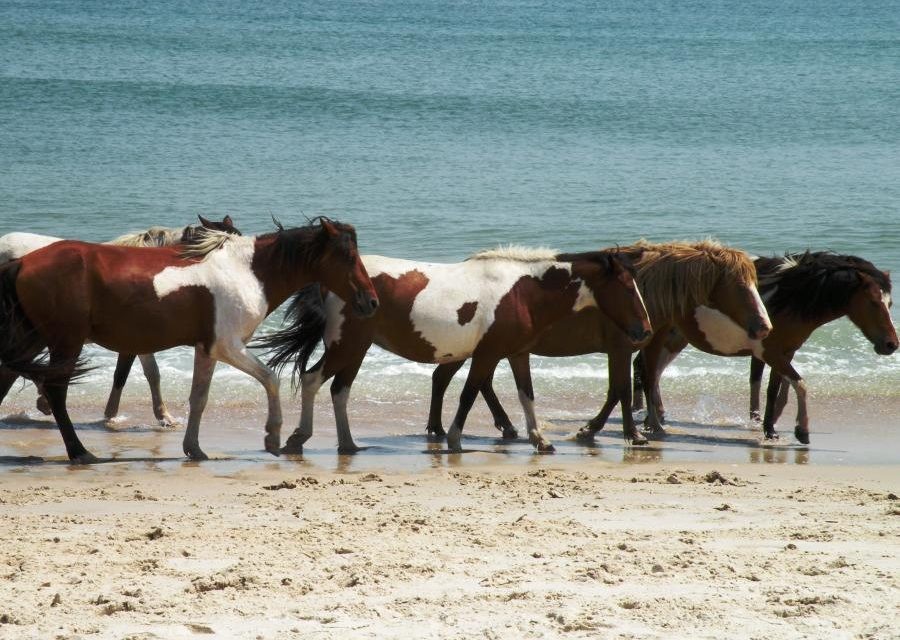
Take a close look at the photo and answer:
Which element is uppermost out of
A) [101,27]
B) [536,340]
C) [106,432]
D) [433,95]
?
[101,27]

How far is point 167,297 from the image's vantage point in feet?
26.9

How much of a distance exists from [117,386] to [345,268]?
2.61 meters

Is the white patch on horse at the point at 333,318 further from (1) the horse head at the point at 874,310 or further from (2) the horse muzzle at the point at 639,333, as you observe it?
(1) the horse head at the point at 874,310

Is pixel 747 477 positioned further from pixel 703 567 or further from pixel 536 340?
pixel 703 567

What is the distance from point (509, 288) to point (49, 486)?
3.41 m

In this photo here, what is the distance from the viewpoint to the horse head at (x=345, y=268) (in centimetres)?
844

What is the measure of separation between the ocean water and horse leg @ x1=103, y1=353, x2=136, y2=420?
1.07 m

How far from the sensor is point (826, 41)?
188 feet

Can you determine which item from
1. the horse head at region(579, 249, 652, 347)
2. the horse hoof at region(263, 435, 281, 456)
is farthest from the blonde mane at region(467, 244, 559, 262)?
the horse hoof at region(263, 435, 281, 456)

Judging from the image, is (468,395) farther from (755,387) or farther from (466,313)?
(755,387)

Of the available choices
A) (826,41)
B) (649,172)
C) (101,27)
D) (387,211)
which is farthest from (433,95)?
(826,41)

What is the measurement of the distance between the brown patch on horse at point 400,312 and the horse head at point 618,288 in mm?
1182

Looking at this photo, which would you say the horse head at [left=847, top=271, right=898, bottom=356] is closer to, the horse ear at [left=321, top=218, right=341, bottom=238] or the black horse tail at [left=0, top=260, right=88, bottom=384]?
the horse ear at [left=321, top=218, right=341, bottom=238]

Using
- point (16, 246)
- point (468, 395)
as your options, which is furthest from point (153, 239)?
point (468, 395)
